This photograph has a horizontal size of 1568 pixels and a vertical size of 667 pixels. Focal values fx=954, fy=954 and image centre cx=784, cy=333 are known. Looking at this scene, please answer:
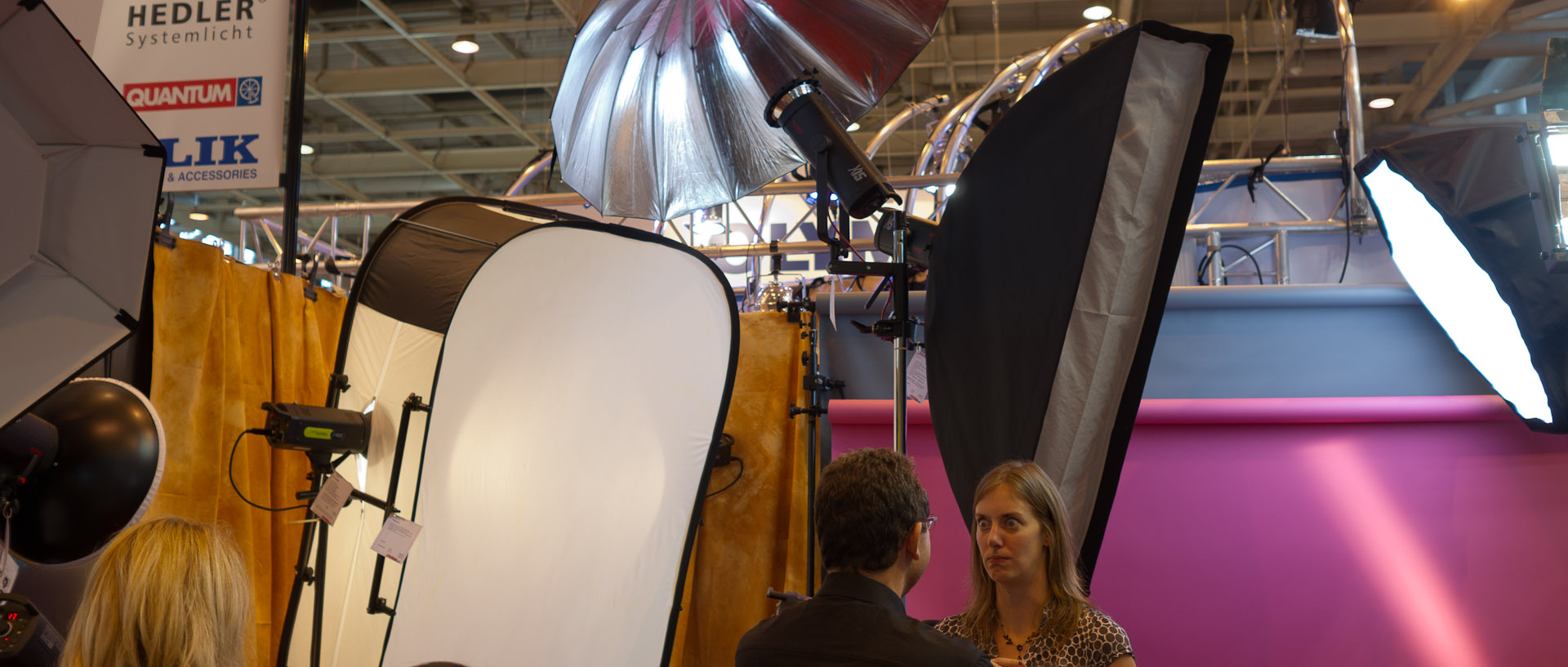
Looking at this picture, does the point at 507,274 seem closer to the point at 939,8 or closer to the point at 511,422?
the point at 511,422

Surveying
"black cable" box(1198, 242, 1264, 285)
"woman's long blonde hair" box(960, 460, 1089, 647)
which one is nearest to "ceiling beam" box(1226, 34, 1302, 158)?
"black cable" box(1198, 242, 1264, 285)

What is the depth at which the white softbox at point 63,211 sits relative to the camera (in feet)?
4.97

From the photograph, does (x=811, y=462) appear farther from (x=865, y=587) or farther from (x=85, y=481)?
(x=85, y=481)

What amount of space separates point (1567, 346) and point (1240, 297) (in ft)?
2.68

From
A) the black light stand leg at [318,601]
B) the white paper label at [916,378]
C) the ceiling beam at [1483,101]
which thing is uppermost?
the ceiling beam at [1483,101]

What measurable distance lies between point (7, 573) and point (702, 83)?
6.17 ft

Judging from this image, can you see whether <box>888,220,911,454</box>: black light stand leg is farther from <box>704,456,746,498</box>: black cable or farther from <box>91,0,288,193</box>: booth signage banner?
A: <box>91,0,288,193</box>: booth signage banner

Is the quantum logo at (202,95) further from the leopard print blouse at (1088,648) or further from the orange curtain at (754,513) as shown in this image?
the leopard print blouse at (1088,648)

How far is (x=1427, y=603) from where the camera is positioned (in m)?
2.75

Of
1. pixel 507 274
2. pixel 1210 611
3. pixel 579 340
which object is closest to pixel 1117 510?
pixel 1210 611

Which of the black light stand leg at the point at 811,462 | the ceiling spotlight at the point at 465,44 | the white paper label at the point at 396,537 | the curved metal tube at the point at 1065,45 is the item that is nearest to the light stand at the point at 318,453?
the white paper label at the point at 396,537

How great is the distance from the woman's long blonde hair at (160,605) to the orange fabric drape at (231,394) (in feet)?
4.75

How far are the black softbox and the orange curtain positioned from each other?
56.7 inches

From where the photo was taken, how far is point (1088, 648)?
1.86 m
